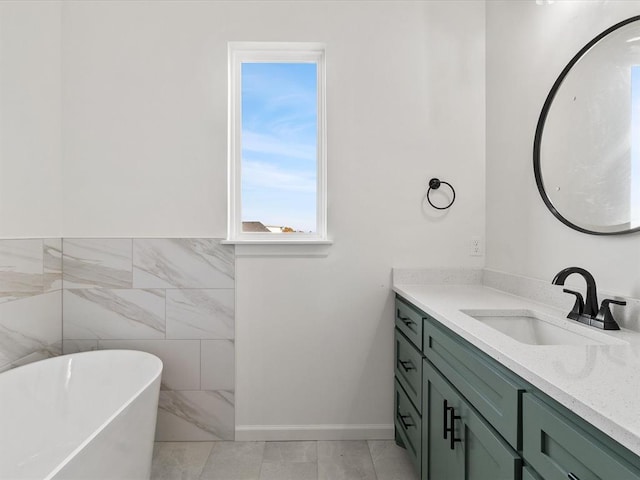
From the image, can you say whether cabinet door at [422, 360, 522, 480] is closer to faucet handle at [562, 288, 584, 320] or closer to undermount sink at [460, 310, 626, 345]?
undermount sink at [460, 310, 626, 345]

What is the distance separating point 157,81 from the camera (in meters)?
2.20

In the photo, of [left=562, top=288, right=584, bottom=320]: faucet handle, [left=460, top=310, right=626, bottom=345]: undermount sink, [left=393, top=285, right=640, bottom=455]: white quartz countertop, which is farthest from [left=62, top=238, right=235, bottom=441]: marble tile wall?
[left=562, top=288, right=584, bottom=320]: faucet handle

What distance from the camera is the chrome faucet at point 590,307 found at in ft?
4.23

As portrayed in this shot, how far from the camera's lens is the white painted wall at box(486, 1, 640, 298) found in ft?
4.64

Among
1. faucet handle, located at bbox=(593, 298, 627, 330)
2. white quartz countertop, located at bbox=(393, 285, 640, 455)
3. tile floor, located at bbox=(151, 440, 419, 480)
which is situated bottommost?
tile floor, located at bbox=(151, 440, 419, 480)

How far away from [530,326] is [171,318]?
186 cm

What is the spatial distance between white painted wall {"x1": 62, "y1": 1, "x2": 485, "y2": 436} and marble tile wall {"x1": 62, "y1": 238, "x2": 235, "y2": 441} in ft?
0.32

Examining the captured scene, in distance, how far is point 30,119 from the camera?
201 cm

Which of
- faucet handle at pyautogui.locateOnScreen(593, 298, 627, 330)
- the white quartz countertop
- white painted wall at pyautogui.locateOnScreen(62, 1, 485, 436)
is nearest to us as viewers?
the white quartz countertop

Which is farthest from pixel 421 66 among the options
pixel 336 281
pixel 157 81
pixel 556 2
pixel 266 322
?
pixel 266 322

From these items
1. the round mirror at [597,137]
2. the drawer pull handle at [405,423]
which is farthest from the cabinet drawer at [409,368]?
the round mirror at [597,137]

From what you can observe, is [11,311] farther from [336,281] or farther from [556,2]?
[556,2]

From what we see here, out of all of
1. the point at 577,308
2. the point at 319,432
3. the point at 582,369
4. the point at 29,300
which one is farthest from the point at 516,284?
the point at 29,300

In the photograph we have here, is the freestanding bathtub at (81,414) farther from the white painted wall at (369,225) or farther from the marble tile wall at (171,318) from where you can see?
Answer: the white painted wall at (369,225)
